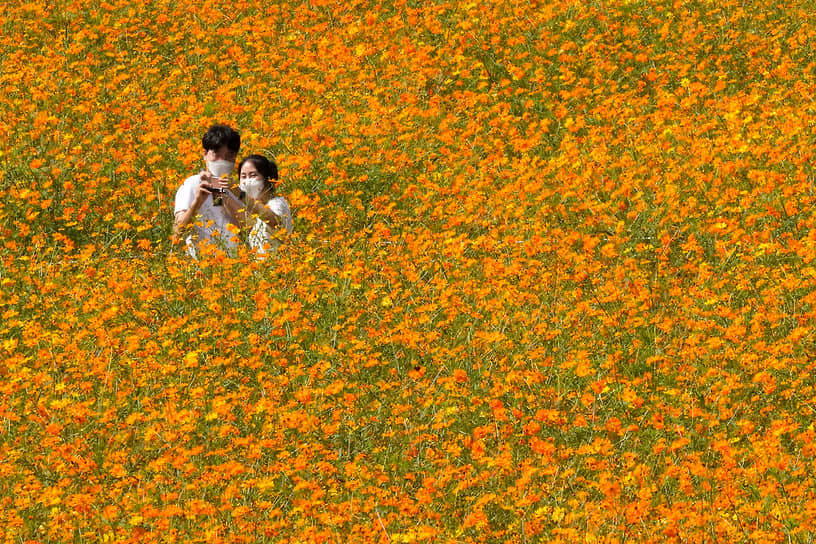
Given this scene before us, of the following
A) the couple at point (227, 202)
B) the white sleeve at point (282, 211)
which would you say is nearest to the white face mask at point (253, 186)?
the couple at point (227, 202)

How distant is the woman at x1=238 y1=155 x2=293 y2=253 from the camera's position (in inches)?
245

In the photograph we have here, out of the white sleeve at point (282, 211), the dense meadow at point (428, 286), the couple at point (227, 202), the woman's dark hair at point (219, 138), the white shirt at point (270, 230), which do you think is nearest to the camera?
the dense meadow at point (428, 286)

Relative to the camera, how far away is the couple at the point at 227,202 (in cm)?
632

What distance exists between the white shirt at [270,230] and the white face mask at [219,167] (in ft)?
1.09

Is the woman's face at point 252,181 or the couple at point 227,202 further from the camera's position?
the woman's face at point 252,181

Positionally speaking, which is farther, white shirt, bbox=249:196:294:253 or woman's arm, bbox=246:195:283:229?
woman's arm, bbox=246:195:283:229

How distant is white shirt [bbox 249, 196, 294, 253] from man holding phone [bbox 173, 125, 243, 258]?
132 mm

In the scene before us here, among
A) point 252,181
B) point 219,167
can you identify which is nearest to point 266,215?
point 252,181

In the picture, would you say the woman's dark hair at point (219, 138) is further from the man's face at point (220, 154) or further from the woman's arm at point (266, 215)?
the woman's arm at point (266, 215)

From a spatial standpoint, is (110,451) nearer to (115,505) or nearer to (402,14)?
(115,505)

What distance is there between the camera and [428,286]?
5.64 m

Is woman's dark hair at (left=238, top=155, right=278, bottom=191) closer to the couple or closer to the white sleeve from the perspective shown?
the couple

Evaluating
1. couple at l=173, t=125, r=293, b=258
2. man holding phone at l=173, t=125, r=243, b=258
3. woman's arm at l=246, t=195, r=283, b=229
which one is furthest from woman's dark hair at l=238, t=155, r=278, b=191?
woman's arm at l=246, t=195, r=283, b=229

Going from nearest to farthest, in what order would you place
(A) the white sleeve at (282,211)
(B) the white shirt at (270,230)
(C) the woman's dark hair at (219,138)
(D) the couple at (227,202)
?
(B) the white shirt at (270,230), (D) the couple at (227,202), (A) the white sleeve at (282,211), (C) the woman's dark hair at (219,138)
